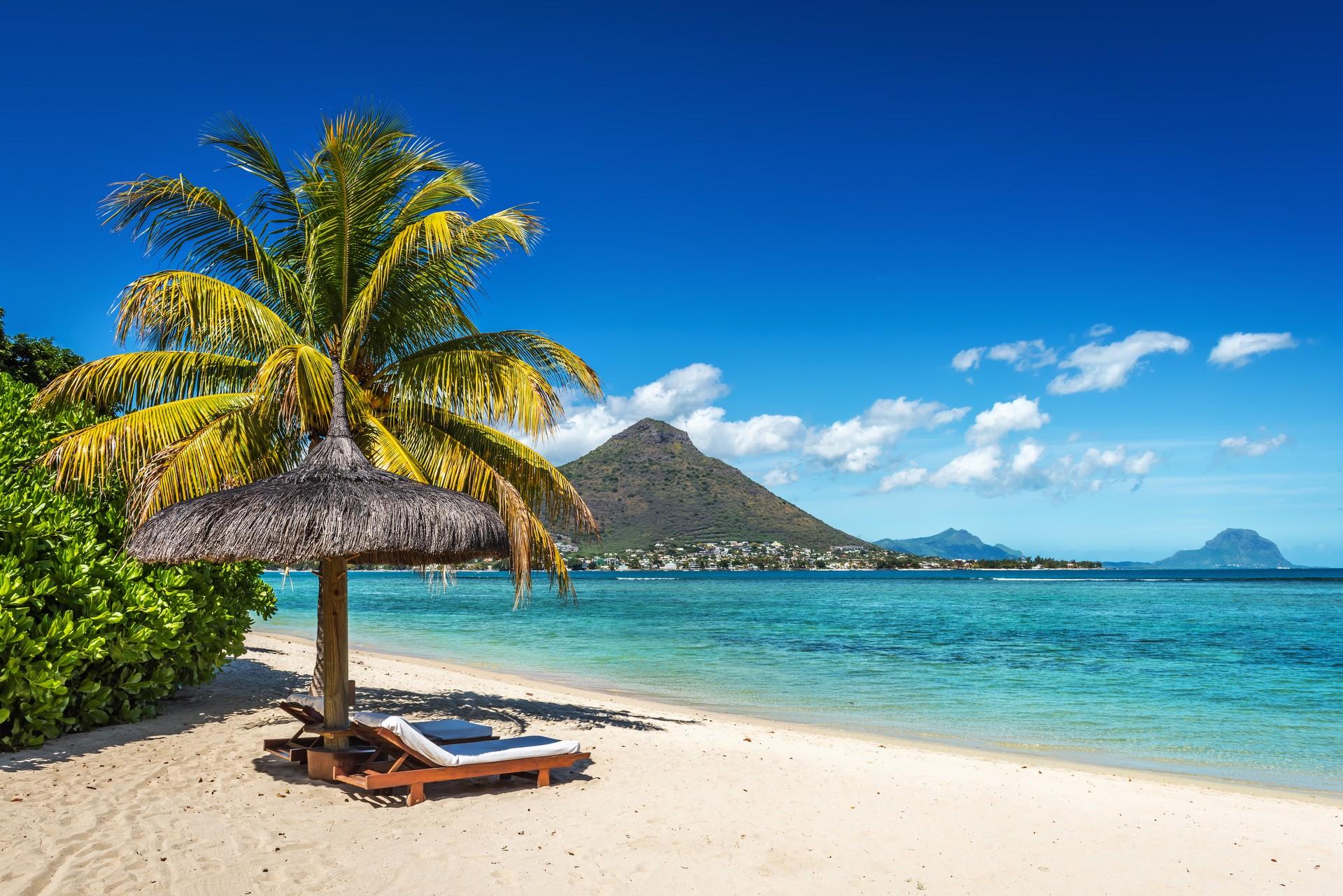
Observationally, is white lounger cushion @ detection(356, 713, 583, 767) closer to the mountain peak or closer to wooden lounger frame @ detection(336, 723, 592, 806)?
wooden lounger frame @ detection(336, 723, 592, 806)

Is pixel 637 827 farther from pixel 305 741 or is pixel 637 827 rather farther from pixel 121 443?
pixel 121 443

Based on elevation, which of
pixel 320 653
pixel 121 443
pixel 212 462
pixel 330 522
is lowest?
pixel 320 653

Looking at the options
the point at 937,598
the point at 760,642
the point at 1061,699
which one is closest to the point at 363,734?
the point at 1061,699

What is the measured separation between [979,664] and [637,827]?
1763cm

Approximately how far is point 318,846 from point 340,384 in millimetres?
3706

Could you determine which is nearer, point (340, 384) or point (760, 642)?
point (340, 384)

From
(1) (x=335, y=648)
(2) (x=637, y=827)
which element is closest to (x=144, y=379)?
(1) (x=335, y=648)

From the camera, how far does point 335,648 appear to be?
7441 millimetres

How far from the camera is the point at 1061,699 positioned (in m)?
16.5

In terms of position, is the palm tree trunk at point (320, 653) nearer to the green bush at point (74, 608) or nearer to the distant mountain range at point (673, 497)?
the green bush at point (74, 608)

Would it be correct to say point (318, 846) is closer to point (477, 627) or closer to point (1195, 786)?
point (1195, 786)

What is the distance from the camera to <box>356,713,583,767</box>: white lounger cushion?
641cm

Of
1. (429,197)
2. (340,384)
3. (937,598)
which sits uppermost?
(429,197)

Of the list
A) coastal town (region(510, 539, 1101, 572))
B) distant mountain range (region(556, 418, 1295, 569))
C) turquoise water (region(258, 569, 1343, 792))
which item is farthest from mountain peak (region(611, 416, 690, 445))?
turquoise water (region(258, 569, 1343, 792))
